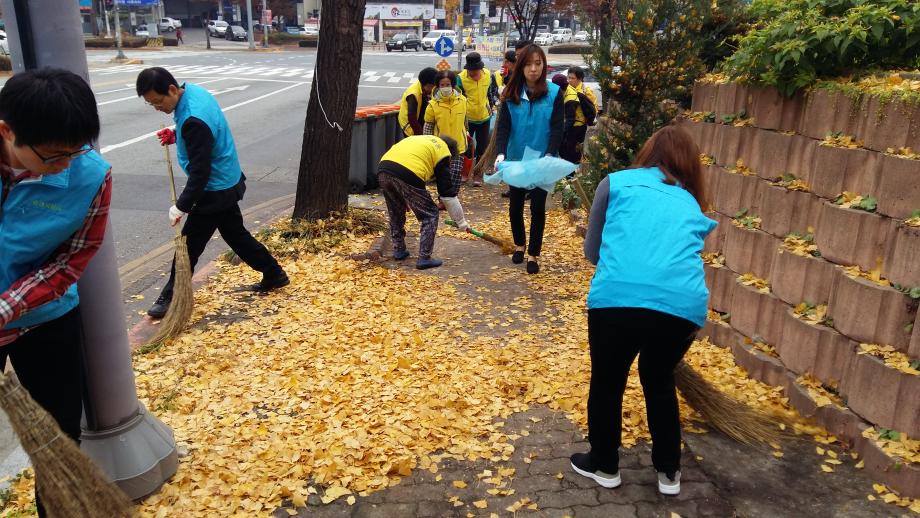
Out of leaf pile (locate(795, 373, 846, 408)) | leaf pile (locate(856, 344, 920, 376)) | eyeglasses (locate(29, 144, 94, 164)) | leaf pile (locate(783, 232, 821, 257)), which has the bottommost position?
leaf pile (locate(795, 373, 846, 408))

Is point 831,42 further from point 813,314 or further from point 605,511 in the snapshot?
point 605,511

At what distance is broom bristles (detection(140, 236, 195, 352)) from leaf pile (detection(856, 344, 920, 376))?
12.9ft

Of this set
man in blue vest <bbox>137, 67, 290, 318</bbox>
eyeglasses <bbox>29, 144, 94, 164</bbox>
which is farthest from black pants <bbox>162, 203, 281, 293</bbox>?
eyeglasses <bbox>29, 144, 94, 164</bbox>

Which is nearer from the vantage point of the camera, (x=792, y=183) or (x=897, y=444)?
(x=897, y=444)

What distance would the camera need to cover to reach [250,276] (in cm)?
607

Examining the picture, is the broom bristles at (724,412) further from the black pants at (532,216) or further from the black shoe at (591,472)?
the black pants at (532,216)

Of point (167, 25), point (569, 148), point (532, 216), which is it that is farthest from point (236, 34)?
point (532, 216)

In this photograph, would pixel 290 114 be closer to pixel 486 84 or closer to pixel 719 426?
pixel 486 84

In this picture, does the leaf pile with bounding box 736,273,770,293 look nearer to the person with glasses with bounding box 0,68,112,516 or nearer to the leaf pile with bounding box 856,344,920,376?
the leaf pile with bounding box 856,344,920,376

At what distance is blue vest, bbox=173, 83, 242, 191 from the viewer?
191 inches

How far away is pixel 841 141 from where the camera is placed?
12.0 ft

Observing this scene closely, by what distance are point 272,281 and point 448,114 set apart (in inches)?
146

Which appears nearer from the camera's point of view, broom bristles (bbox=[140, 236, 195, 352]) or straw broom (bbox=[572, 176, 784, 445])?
straw broom (bbox=[572, 176, 784, 445])

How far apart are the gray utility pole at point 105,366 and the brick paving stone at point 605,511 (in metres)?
1.79
